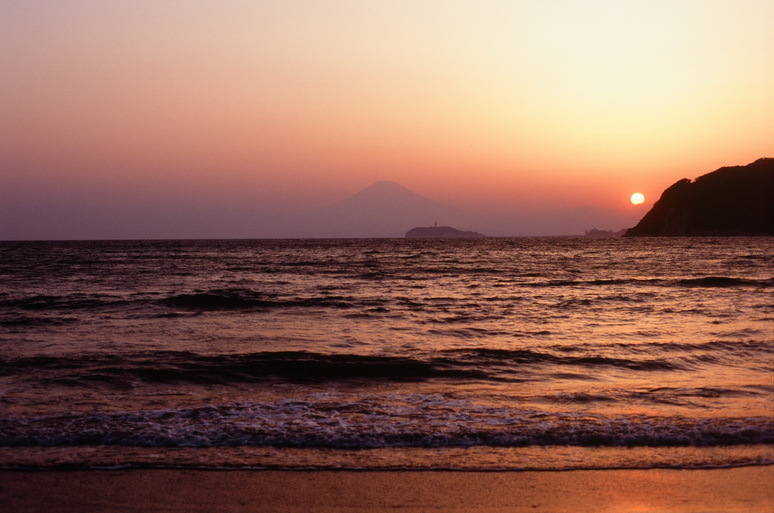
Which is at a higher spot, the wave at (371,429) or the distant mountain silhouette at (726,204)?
the distant mountain silhouette at (726,204)

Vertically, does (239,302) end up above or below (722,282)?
below

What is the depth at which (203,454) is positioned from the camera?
6953 mm

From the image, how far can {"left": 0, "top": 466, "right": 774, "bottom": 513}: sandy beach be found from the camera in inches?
217

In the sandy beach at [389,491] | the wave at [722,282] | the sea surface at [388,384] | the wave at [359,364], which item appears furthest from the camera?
the wave at [722,282]

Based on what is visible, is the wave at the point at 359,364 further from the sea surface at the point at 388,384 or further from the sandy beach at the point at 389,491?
the sandy beach at the point at 389,491

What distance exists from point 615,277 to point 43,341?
101ft

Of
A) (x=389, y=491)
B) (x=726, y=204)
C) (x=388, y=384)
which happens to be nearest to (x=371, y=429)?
(x=389, y=491)

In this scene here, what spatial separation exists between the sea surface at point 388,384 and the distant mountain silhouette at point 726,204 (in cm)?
15456

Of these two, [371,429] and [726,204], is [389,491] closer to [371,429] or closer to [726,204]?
[371,429]

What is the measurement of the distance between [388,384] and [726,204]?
17678cm

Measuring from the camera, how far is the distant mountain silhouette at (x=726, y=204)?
16025 centimetres

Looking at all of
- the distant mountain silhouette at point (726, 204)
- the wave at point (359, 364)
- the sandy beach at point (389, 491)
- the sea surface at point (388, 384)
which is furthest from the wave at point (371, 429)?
the distant mountain silhouette at point (726, 204)

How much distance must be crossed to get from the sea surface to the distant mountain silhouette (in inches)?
6085

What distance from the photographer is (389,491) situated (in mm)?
5871
